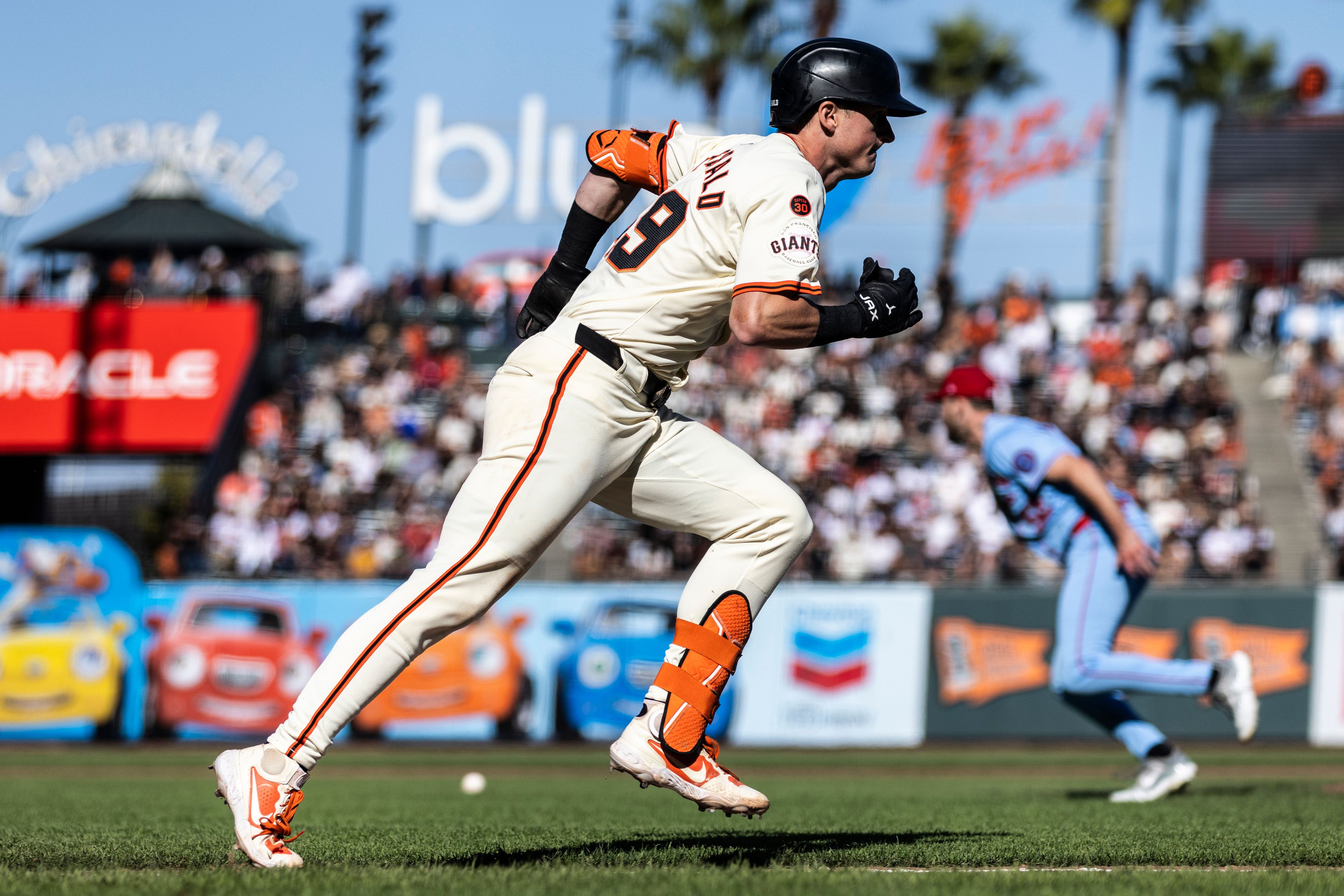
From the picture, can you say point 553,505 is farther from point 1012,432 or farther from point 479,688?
point 479,688

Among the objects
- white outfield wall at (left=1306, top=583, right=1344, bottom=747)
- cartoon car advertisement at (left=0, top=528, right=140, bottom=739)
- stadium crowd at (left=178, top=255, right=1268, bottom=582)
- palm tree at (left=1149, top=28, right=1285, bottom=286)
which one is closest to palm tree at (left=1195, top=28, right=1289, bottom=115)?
palm tree at (left=1149, top=28, right=1285, bottom=286)

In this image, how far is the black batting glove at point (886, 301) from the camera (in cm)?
450

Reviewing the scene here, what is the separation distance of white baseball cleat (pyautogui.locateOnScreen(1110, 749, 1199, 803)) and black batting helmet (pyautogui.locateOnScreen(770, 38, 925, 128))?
4.37 meters

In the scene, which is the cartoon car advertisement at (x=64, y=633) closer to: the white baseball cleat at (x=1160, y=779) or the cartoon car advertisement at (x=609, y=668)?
the cartoon car advertisement at (x=609, y=668)

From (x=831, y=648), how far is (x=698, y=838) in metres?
9.88

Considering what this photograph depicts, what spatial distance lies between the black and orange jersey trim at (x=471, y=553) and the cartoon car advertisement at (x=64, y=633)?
38.7 ft

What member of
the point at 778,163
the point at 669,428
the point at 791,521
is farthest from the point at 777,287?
the point at 791,521

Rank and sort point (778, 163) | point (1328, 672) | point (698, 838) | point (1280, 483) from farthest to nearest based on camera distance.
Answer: point (1280, 483) < point (1328, 672) < point (698, 838) < point (778, 163)

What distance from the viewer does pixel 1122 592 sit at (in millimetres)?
7816

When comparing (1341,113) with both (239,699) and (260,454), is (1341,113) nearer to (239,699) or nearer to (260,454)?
(260,454)

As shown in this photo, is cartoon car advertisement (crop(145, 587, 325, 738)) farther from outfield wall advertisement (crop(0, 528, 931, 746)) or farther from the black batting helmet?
the black batting helmet

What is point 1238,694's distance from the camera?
7547mm

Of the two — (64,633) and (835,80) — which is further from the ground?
(835,80)

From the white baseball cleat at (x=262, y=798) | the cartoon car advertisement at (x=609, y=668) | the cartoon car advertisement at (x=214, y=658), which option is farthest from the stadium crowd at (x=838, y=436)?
the white baseball cleat at (x=262, y=798)
